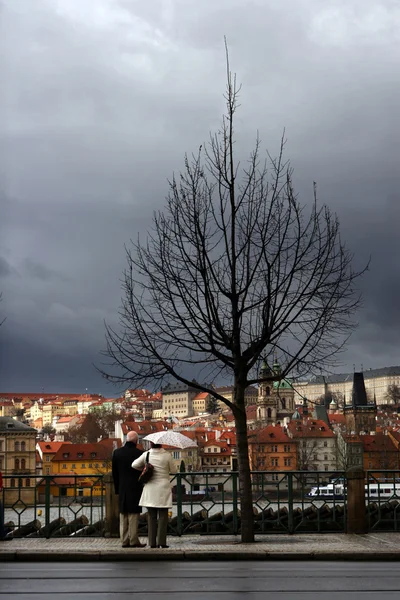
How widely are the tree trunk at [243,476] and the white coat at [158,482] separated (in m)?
1.41

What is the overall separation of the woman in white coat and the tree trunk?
147 centimetres

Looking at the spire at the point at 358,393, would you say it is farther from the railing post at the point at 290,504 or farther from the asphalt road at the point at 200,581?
the asphalt road at the point at 200,581

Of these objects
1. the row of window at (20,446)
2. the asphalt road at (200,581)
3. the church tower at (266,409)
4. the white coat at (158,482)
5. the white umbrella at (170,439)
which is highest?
the church tower at (266,409)

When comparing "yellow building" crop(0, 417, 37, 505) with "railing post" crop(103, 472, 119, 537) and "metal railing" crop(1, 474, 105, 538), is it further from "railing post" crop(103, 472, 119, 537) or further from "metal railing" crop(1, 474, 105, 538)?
"railing post" crop(103, 472, 119, 537)

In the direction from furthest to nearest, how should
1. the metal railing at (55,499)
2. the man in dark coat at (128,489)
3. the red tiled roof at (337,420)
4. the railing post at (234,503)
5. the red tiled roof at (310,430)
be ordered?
the red tiled roof at (337,420), the red tiled roof at (310,430), the railing post at (234,503), the metal railing at (55,499), the man in dark coat at (128,489)

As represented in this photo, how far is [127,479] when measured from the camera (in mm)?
15109

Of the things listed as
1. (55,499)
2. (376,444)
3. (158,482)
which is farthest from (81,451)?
(158,482)

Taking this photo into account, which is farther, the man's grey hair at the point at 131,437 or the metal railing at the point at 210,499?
the metal railing at the point at 210,499

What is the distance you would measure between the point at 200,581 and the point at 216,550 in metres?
3.03

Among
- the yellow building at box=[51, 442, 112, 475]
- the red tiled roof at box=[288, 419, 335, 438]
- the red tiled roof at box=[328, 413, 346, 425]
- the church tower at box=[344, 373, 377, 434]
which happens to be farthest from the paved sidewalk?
the red tiled roof at box=[328, 413, 346, 425]

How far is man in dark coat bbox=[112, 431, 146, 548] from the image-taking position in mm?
14875

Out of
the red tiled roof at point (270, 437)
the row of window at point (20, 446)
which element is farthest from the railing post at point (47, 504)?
the red tiled roof at point (270, 437)

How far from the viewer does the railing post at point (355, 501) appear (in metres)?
16.4

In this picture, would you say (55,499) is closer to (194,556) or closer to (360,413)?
(194,556)
